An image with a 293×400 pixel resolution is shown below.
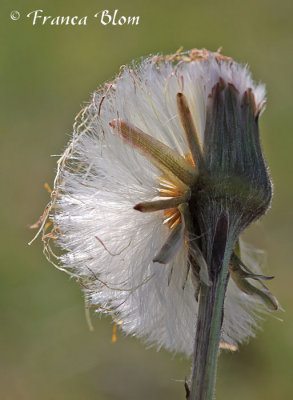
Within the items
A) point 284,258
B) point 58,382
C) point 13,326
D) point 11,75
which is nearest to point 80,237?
point 58,382

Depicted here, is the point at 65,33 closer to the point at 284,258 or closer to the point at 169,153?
the point at 284,258

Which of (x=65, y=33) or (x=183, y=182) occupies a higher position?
(x=65, y=33)

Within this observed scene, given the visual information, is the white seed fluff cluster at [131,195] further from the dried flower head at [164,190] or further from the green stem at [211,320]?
the green stem at [211,320]

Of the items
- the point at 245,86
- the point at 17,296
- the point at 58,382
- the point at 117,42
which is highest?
the point at 117,42
